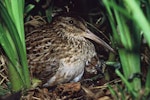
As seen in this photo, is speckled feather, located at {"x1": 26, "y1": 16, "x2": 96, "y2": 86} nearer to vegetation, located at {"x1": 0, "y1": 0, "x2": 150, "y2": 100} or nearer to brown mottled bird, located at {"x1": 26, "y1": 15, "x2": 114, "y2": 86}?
brown mottled bird, located at {"x1": 26, "y1": 15, "x2": 114, "y2": 86}

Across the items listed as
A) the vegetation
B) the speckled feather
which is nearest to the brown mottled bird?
the speckled feather

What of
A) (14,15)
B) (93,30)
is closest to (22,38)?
(14,15)

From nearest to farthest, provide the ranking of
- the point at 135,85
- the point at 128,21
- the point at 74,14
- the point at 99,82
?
1. the point at 128,21
2. the point at 135,85
3. the point at 99,82
4. the point at 74,14

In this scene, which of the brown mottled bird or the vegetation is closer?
the vegetation

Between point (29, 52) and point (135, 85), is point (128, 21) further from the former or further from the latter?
point (29, 52)

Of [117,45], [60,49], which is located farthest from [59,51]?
[117,45]

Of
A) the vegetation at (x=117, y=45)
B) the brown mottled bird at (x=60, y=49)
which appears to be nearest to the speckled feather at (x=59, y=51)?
the brown mottled bird at (x=60, y=49)

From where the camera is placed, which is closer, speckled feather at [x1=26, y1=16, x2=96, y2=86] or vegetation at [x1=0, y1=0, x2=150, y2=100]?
vegetation at [x1=0, y1=0, x2=150, y2=100]

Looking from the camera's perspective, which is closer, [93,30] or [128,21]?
[128,21]

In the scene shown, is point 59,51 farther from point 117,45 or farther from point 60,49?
point 117,45
